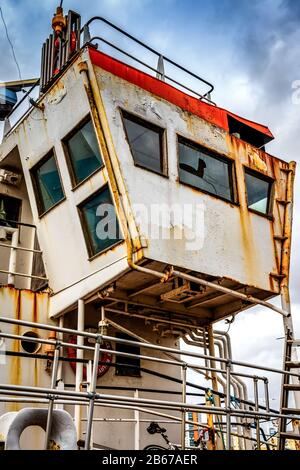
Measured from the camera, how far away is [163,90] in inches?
416

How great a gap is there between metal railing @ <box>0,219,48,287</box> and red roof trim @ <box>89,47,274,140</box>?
359 centimetres

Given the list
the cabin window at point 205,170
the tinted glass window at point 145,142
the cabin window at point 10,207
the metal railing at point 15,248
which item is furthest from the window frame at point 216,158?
the cabin window at point 10,207

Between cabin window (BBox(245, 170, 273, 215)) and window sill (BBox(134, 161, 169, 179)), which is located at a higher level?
cabin window (BBox(245, 170, 273, 215))

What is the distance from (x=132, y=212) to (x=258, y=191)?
378cm

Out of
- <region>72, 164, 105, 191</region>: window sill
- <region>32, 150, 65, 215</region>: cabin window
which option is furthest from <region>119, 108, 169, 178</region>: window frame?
<region>32, 150, 65, 215</region>: cabin window

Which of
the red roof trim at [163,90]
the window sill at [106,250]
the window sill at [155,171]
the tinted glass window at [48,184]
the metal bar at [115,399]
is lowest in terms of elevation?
the metal bar at [115,399]

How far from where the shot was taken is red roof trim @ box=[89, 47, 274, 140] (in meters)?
9.73

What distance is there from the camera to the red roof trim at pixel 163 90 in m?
9.73

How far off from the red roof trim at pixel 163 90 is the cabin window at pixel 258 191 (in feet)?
3.98

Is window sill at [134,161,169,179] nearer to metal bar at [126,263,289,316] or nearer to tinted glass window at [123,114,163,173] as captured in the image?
tinted glass window at [123,114,163,173]

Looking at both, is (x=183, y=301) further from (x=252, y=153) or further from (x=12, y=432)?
(x=12, y=432)

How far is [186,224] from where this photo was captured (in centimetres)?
959

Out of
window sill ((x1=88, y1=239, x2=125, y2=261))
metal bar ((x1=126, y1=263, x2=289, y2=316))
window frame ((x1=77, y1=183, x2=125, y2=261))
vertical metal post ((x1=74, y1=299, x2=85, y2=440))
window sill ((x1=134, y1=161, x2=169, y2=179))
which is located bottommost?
vertical metal post ((x1=74, y1=299, x2=85, y2=440))

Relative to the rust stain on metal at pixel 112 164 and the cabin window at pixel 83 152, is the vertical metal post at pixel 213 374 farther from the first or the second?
the cabin window at pixel 83 152
